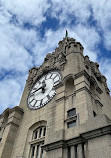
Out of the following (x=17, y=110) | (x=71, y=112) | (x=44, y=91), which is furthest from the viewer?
(x=44, y=91)

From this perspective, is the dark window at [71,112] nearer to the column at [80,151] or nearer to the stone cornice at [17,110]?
the column at [80,151]

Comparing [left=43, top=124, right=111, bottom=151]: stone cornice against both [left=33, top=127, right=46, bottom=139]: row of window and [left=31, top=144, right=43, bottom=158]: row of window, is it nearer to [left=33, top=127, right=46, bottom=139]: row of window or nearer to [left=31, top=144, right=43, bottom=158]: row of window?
[left=31, top=144, right=43, bottom=158]: row of window

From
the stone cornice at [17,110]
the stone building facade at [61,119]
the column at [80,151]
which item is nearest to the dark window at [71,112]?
the stone building facade at [61,119]

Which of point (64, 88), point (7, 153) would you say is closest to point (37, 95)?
point (64, 88)

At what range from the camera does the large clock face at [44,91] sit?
15692 millimetres

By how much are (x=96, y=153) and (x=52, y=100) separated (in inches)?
307

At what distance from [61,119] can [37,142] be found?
11.2 ft

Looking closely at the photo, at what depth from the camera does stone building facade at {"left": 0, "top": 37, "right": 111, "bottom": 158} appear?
26.5ft

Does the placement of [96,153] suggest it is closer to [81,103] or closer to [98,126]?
[98,126]

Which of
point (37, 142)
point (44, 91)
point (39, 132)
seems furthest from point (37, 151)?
point (44, 91)

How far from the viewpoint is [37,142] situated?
12.8 metres

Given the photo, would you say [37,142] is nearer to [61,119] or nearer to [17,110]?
[61,119]

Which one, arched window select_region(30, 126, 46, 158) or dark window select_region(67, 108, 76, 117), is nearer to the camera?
dark window select_region(67, 108, 76, 117)

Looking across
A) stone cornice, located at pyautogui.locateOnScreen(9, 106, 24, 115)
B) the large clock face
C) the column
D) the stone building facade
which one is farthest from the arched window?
the column
